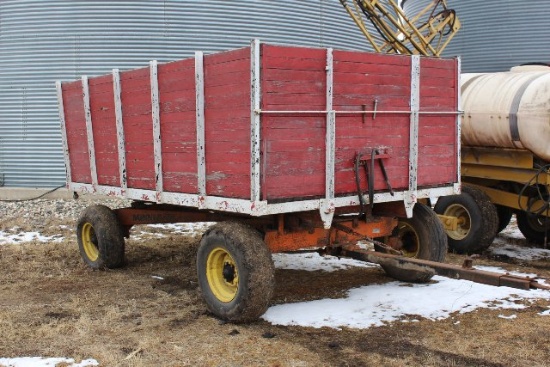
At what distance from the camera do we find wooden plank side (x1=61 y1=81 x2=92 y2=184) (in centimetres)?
771

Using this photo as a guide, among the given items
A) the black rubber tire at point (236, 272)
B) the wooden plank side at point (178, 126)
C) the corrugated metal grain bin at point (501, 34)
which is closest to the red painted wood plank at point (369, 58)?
the wooden plank side at point (178, 126)

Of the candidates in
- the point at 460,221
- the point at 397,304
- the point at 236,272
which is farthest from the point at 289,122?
the point at 460,221

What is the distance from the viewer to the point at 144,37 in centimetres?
1329

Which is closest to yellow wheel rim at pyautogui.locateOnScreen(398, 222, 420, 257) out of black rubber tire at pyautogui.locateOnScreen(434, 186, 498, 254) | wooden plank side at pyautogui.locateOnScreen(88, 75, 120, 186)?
black rubber tire at pyautogui.locateOnScreen(434, 186, 498, 254)

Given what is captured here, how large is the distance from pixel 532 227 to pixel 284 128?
6.18m

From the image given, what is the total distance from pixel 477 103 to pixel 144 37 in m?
7.83

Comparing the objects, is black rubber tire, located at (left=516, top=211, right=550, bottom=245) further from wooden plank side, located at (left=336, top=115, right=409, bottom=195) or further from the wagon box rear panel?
wooden plank side, located at (left=336, top=115, right=409, bottom=195)

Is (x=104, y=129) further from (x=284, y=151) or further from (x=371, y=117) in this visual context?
(x=371, y=117)

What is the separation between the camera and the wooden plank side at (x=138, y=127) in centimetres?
633

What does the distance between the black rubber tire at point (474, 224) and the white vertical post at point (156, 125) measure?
4709mm

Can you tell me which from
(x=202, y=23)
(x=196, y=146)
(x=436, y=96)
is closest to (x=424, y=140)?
(x=436, y=96)

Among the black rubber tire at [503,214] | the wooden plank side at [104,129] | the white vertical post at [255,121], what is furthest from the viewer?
the black rubber tire at [503,214]

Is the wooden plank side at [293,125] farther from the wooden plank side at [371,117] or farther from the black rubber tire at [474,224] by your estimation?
the black rubber tire at [474,224]

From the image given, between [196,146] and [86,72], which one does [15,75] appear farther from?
[196,146]
